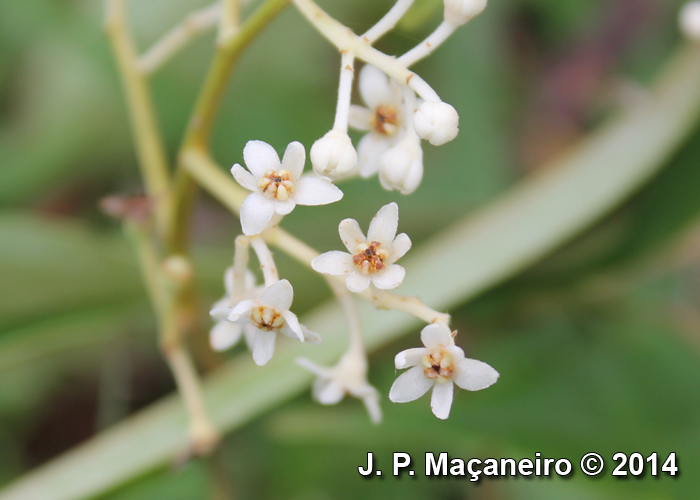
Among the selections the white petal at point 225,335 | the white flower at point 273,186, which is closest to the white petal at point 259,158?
the white flower at point 273,186

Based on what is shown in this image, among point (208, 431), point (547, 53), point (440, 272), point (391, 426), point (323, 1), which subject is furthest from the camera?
point (547, 53)

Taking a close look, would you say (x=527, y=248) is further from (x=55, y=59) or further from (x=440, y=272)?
(x=55, y=59)

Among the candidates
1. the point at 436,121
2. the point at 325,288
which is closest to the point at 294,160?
the point at 436,121

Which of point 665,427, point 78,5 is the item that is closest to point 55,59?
point 78,5

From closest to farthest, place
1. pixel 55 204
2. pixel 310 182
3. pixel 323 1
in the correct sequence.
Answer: pixel 310 182 → pixel 323 1 → pixel 55 204

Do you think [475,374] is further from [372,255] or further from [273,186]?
[273,186]

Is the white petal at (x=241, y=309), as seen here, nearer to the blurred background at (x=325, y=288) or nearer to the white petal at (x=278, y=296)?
the white petal at (x=278, y=296)

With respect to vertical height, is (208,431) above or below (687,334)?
below
